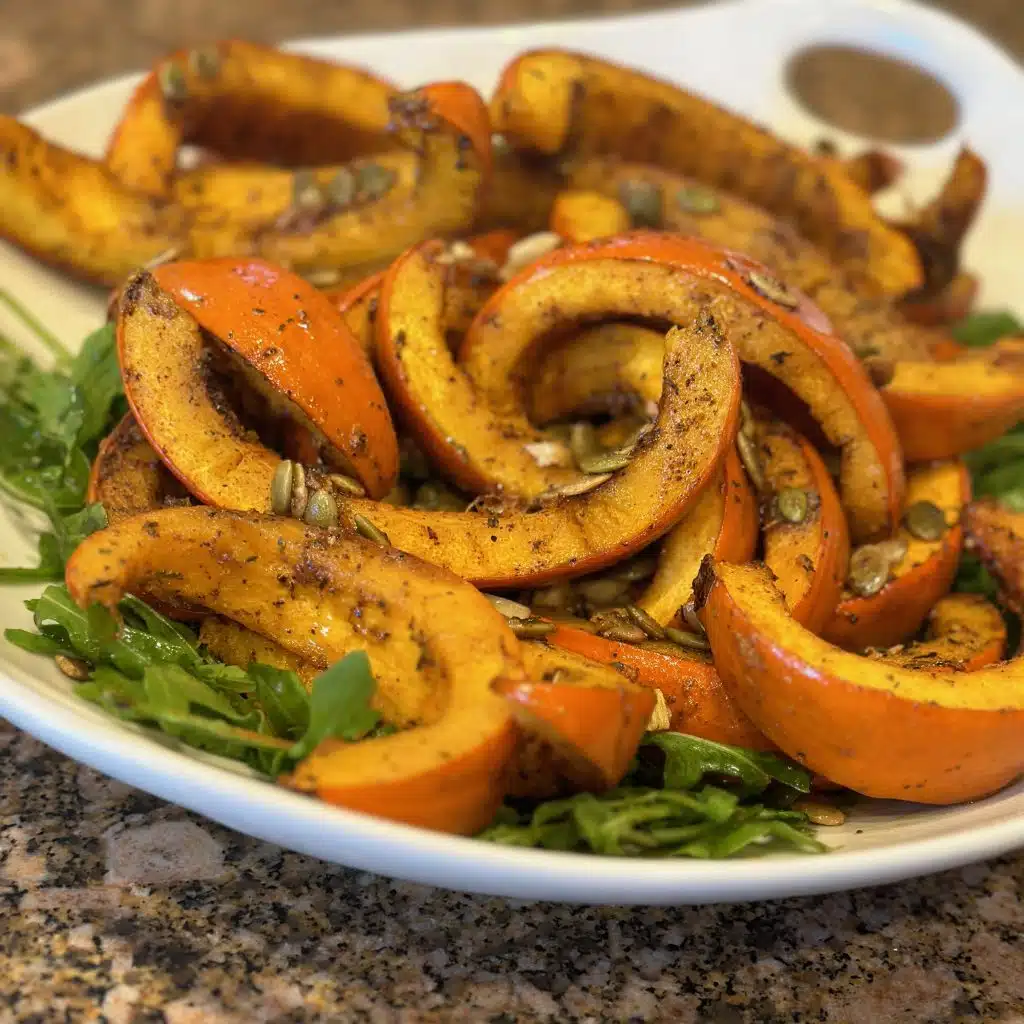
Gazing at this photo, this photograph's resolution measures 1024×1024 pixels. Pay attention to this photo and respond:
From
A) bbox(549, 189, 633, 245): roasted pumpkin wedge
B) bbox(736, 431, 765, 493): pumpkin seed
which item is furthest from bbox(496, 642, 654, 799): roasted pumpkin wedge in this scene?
bbox(549, 189, 633, 245): roasted pumpkin wedge

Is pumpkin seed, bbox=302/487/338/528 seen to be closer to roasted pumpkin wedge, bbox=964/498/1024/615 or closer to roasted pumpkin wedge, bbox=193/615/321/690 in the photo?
roasted pumpkin wedge, bbox=193/615/321/690

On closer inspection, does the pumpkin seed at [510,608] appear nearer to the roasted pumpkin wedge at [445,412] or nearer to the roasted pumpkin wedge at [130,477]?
the roasted pumpkin wedge at [445,412]

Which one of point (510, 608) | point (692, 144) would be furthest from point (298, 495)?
point (692, 144)

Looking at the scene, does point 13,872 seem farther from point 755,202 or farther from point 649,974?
point 755,202

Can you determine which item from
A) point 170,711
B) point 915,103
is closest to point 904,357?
point 170,711

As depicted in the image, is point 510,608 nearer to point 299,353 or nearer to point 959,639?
point 299,353
